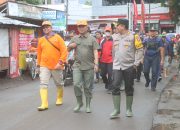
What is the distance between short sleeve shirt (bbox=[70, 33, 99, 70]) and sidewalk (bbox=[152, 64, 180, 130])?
1.78 metres

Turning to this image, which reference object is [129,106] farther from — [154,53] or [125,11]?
[125,11]

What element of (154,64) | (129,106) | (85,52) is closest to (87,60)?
(85,52)

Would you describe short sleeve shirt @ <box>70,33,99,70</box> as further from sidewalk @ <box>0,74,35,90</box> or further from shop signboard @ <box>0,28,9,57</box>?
shop signboard @ <box>0,28,9,57</box>

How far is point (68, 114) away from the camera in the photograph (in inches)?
367

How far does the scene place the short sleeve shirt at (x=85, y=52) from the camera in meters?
9.42

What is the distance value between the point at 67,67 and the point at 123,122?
7.01m

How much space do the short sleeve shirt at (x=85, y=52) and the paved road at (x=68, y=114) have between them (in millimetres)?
1002

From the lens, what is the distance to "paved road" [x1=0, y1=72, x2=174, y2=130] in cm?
817

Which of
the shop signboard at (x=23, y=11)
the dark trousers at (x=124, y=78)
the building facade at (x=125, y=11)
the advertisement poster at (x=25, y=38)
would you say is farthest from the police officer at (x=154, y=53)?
the building facade at (x=125, y=11)

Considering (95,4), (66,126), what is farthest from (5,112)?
(95,4)

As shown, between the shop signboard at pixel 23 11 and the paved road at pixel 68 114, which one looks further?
the shop signboard at pixel 23 11

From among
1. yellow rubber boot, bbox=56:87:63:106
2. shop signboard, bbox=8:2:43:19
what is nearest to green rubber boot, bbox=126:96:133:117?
yellow rubber boot, bbox=56:87:63:106

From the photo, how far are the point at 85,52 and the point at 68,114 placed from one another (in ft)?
4.40

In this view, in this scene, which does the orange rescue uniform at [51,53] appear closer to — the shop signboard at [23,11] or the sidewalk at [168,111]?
the sidewalk at [168,111]
